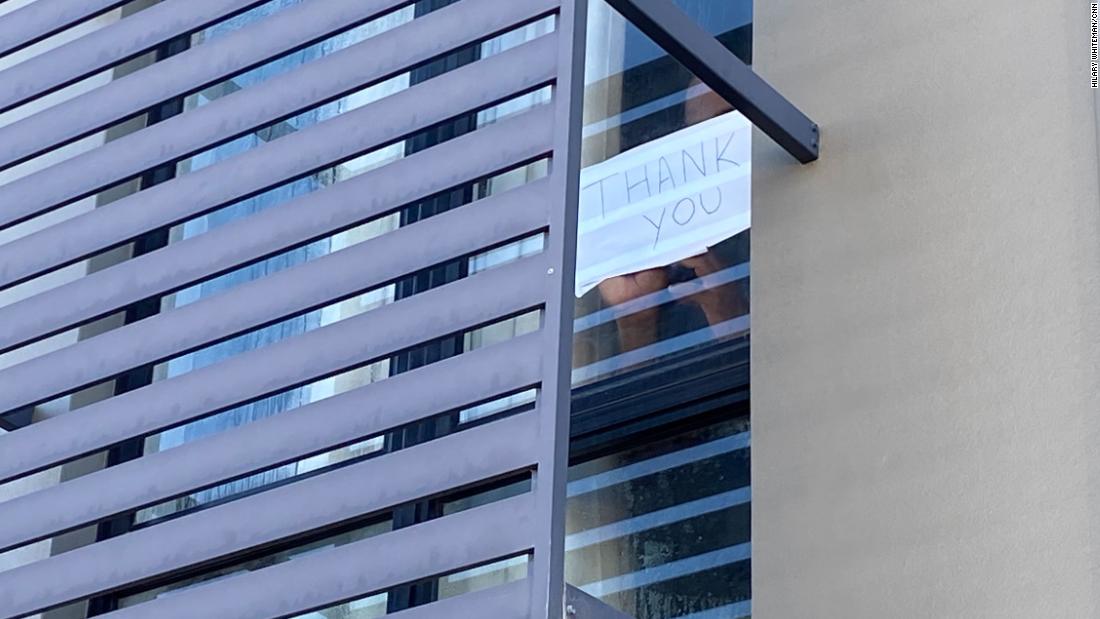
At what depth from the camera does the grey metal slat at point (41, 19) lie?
15.6 ft

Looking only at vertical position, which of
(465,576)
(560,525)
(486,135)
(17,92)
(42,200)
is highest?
(17,92)

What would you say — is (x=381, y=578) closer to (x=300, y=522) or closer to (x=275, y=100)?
(x=300, y=522)

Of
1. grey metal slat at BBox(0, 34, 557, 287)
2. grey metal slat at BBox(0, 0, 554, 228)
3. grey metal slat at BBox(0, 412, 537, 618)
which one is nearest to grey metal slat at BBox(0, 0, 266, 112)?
grey metal slat at BBox(0, 0, 554, 228)

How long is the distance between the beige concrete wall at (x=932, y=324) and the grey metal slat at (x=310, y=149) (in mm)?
685

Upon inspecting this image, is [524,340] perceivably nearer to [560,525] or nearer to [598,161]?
[560,525]

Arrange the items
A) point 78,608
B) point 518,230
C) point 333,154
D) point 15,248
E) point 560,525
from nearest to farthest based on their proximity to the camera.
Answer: point 560,525 → point 518,230 → point 333,154 → point 15,248 → point 78,608

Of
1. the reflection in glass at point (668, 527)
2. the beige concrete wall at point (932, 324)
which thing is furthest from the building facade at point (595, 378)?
the beige concrete wall at point (932, 324)

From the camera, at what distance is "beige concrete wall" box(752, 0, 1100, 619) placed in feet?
11.7

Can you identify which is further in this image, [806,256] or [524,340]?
[806,256]

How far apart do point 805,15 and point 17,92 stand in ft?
6.11

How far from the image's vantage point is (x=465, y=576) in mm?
4211

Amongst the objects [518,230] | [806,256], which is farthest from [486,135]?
[806,256]

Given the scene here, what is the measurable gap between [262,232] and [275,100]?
326 mm

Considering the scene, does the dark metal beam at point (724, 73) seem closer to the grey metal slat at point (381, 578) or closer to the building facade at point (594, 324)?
the building facade at point (594, 324)
